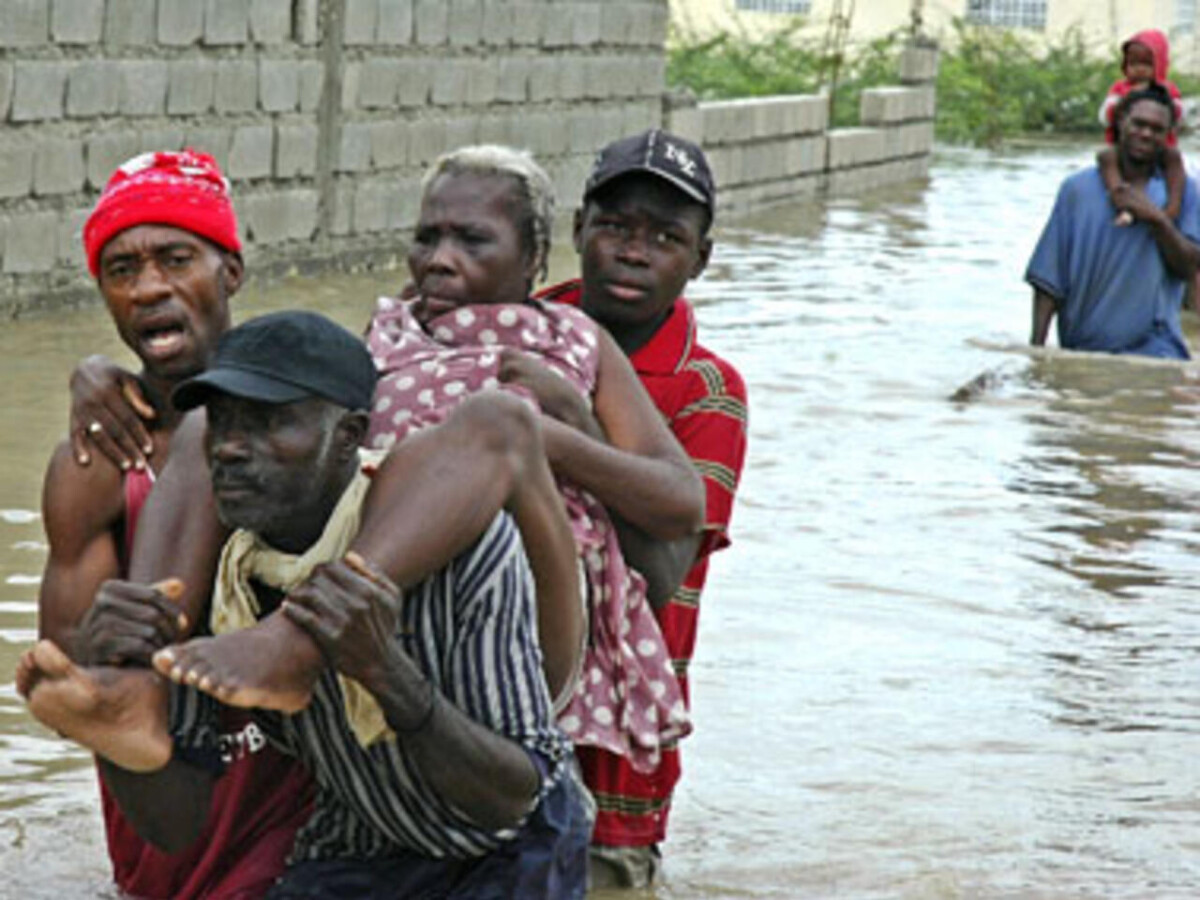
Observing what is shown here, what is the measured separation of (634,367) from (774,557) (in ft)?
11.5

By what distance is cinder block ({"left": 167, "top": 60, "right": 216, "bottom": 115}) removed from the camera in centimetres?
1224

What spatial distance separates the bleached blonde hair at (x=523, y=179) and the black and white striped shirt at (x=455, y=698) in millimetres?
734

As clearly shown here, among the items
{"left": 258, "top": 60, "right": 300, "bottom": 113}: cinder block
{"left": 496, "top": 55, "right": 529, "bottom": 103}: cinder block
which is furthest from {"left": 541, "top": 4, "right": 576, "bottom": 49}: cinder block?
{"left": 258, "top": 60, "right": 300, "bottom": 113}: cinder block

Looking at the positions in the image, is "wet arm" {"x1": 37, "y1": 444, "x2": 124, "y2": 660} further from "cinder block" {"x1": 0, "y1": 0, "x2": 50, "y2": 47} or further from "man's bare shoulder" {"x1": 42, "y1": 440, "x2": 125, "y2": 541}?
"cinder block" {"x1": 0, "y1": 0, "x2": 50, "y2": 47}

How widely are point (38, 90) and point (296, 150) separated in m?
2.40

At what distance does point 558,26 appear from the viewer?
16.3 meters

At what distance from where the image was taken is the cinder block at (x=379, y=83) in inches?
552

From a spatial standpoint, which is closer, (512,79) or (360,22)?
(360,22)

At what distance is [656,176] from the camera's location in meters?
4.33

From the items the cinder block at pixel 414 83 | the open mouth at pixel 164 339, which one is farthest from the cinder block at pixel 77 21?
the open mouth at pixel 164 339

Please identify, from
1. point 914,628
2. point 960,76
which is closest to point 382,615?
point 914,628

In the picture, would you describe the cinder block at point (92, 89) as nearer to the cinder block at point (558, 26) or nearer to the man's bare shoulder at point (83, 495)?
the cinder block at point (558, 26)

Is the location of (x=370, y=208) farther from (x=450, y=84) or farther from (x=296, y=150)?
(x=450, y=84)

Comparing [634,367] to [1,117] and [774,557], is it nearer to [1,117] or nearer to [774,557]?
[774,557]
